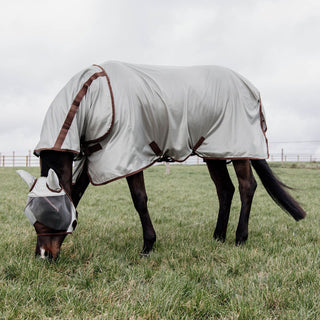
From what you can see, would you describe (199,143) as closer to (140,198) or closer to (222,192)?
(222,192)

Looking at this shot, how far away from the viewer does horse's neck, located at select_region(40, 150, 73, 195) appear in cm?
287

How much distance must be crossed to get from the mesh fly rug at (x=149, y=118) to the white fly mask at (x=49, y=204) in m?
0.30

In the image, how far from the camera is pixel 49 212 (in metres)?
2.63

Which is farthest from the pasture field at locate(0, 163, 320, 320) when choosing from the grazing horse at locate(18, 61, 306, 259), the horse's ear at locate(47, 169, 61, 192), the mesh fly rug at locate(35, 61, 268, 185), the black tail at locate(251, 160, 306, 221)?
the mesh fly rug at locate(35, 61, 268, 185)

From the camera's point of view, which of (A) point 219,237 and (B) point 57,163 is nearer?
(B) point 57,163

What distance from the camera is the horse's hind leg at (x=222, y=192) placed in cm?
409

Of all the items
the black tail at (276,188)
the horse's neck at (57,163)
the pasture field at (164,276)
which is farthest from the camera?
the black tail at (276,188)

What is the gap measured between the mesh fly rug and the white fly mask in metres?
0.30

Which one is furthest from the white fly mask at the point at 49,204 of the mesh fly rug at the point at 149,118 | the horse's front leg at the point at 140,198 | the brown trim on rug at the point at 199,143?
the brown trim on rug at the point at 199,143

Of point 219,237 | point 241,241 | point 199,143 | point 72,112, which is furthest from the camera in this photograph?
point 219,237

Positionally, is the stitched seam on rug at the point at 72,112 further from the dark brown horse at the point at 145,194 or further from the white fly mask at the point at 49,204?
the white fly mask at the point at 49,204

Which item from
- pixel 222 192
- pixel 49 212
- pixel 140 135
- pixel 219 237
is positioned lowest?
pixel 219 237

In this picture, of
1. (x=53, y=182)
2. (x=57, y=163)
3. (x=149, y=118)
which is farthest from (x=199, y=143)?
(x=53, y=182)

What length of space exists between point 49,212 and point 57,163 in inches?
18.9
